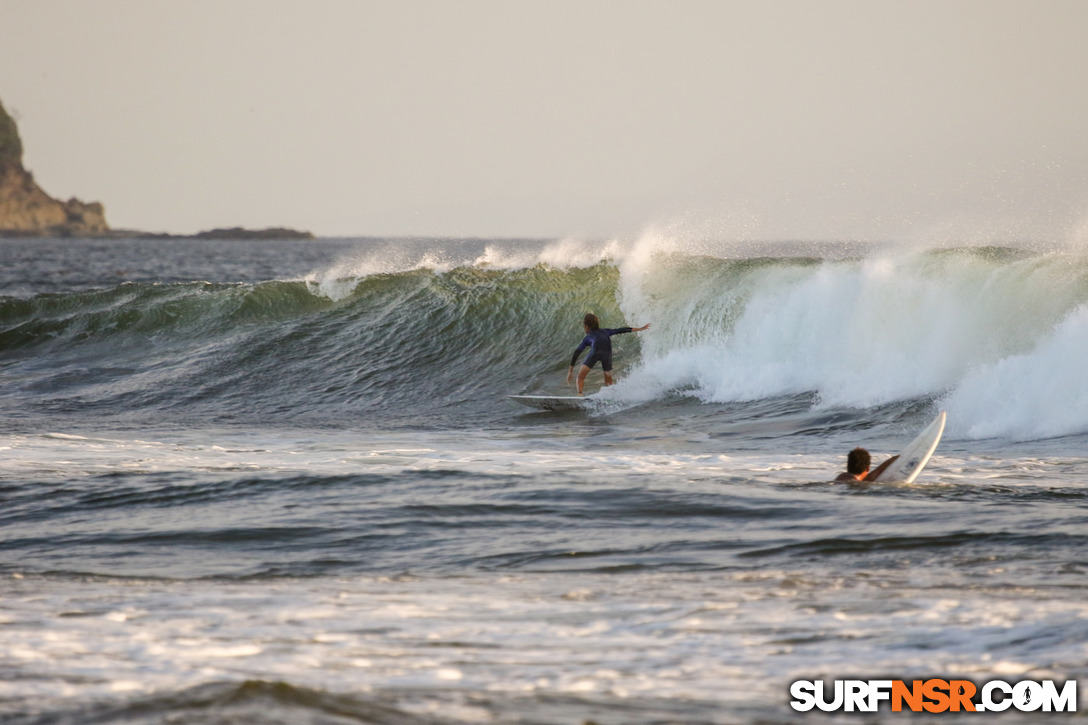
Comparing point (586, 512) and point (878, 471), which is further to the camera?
point (878, 471)

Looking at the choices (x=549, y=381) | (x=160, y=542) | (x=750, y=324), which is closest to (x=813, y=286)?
(x=750, y=324)

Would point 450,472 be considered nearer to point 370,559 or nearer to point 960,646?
point 370,559

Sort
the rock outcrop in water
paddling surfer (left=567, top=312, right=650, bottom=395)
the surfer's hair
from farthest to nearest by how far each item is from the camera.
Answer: the rock outcrop in water → paddling surfer (left=567, top=312, right=650, bottom=395) → the surfer's hair

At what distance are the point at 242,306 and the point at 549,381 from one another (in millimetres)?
9506

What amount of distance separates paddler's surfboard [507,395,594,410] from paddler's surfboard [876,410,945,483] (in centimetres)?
628

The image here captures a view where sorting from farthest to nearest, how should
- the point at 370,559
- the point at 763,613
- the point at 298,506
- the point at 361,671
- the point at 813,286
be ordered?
the point at 813,286 → the point at 298,506 → the point at 370,559 → the point at 763,613 → the point at 361,671

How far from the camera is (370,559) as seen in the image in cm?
684

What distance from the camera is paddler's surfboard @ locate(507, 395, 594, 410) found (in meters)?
15.0

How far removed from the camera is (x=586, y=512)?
7973mm

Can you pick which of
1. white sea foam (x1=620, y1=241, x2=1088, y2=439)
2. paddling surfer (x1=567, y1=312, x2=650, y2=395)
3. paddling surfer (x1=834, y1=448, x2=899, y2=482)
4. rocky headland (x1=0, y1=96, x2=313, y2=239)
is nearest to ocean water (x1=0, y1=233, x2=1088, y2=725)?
white sea foam (x1=620, y1=241, x2=1088, y2=439)

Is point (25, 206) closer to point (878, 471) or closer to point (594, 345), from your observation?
point (594, 345)

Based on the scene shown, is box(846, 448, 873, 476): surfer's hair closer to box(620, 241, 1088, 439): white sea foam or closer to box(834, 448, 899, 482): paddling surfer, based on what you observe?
box(834, 448, 899, 482): paddling surfer

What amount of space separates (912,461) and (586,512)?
2.69m

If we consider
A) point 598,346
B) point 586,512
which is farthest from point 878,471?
point 598,346
